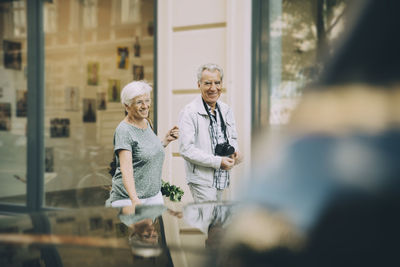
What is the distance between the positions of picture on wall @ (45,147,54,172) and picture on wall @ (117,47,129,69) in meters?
1.76

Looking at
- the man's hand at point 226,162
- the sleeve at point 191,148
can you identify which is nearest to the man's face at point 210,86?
the sleeve at point 191,148

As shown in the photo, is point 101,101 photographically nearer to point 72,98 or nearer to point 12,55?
point 72,98

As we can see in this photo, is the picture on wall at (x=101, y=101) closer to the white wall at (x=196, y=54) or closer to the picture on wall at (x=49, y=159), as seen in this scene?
the picture on wall at (x=49, y=159)

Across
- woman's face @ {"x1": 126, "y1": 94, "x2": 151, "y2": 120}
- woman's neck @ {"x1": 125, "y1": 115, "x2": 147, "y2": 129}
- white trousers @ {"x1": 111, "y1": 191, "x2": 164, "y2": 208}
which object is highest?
woman's face @ {"x1": 126, "y1": 94, "x2": 151, "y2": 120}

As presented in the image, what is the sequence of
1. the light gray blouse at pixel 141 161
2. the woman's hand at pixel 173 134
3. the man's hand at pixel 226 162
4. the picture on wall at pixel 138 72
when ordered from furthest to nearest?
the picture on wall at pixel 138 72 → the woman's hand at pixel 173 134 → the man's hand at pixel 226 162 → the light gray blouse at pixel 141 161

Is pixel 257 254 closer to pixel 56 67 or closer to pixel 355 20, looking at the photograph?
pixel 355 20

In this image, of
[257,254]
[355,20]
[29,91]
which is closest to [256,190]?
[257,254]

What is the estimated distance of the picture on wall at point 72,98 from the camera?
26.5 feet

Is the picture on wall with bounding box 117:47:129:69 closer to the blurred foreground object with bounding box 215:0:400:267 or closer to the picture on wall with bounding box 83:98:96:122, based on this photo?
the picture on wall with bounding box 83:98:96:122

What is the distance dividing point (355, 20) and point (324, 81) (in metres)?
0.06

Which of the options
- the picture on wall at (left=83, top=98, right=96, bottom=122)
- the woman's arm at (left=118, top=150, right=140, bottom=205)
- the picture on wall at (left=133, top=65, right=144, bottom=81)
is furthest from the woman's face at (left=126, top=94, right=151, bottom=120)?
the picture on wall at (left=83, top=98, right=96, bottom=122)

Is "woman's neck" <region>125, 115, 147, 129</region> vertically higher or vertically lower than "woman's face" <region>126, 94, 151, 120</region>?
lower

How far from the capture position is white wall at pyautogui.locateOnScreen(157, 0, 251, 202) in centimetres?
550

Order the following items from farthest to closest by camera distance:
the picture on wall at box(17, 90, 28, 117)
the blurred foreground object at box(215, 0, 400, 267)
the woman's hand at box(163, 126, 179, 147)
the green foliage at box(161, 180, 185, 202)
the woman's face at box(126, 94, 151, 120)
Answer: the picture on wall at box(17, 90, 28, 117) < the green foliage at box(161, 180, 185, 202) < the woman's hand at box(163, 126, 179, 147) < the woman's face at box(126, 94, 151, 120) < the blurred foreground object at box(215, 0, 400, 267)
